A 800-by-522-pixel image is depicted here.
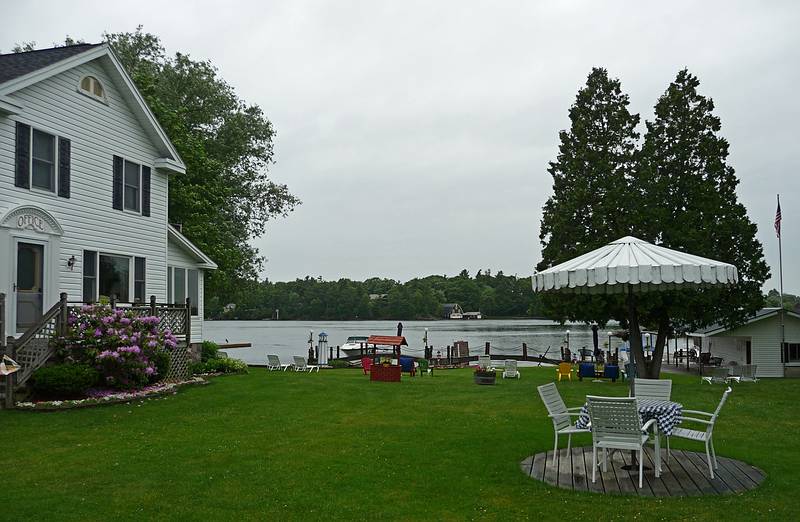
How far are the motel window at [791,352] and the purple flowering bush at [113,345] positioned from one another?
3259cm

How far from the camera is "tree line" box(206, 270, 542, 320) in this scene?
114 m

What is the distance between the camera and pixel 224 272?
29422mm

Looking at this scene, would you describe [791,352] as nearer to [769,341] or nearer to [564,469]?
[769,341]

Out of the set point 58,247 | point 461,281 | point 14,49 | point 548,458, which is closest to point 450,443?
point 548,458

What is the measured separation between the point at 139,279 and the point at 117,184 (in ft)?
9.98

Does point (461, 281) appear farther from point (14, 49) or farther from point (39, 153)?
point (39, 153)

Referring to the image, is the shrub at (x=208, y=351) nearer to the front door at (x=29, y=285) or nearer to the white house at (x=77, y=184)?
the white house at (x=77, y=184)

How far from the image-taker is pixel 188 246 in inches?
956

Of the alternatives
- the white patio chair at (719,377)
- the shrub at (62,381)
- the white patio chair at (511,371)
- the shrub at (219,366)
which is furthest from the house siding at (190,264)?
the white patio chair at (719,377)

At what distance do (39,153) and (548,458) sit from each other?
14.7m

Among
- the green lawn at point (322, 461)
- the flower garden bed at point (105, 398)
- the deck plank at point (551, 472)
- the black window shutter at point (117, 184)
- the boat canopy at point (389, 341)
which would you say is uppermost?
the black window shutter at point (117, 184)

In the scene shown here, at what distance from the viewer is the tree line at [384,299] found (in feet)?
375

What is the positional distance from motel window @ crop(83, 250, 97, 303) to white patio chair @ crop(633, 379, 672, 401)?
14740 mm

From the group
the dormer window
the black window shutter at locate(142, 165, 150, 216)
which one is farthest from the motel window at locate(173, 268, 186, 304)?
the dormer window
